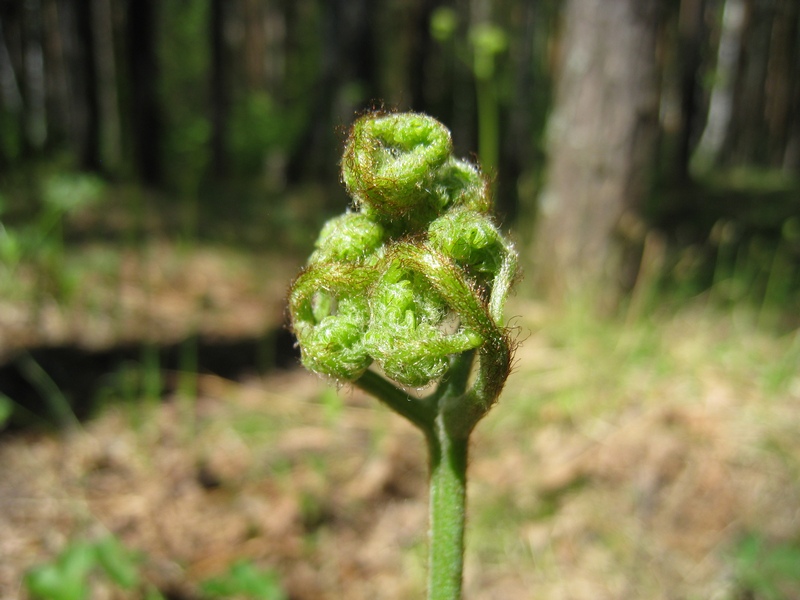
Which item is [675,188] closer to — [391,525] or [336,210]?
[336,210]

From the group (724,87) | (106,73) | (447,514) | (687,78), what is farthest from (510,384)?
(724,87)

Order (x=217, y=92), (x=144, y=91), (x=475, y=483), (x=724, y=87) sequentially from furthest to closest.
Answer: (x=724, y=87) < (x=217, y=92) < (x=144, y=91) < (x=475, y=483)

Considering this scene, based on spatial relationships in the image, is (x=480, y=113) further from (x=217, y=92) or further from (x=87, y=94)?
(x=217, y=92)

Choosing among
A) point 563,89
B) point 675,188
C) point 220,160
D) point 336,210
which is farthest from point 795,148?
point 563,89

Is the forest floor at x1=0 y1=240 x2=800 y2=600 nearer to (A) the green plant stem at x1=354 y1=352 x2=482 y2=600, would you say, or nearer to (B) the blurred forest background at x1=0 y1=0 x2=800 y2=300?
(A) the green plant stem at x1=354 y1=352 x2=482 y2=600

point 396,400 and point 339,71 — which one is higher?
point 396,400

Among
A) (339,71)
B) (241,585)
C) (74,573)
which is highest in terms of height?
(74,573)
